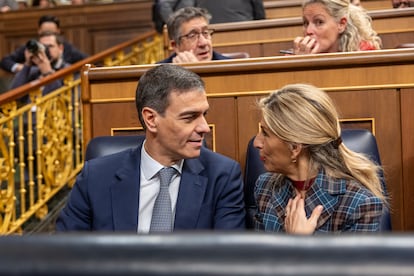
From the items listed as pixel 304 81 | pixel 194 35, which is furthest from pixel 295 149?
pixel 194 35

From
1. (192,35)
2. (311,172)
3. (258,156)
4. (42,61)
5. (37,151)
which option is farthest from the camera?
(42,61)

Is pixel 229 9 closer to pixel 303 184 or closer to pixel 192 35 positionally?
pixel 192 35

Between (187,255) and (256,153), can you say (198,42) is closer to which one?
(256,153)

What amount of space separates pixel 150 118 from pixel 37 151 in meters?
2.03

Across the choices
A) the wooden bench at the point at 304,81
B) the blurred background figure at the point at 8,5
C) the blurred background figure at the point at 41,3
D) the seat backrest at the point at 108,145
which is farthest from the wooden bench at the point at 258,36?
the blurred background figure at the point at 8,5

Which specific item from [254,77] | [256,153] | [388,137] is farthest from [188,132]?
[388,137]

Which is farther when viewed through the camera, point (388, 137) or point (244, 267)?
point (388, 137)

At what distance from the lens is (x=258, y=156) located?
1.89m

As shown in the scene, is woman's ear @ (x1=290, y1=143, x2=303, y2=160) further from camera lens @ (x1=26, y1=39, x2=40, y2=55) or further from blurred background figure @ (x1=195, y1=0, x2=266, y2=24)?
camera lens @ (x1=26, y1=39, x2=40, y2=55)

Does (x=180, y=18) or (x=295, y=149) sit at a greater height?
(x=180, y=18)

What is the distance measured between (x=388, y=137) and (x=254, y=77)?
1.63ft

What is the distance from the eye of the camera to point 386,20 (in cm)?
381

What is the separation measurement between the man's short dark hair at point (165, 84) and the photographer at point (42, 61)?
8.33 feet

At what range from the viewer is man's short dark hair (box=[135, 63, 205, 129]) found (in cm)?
175
